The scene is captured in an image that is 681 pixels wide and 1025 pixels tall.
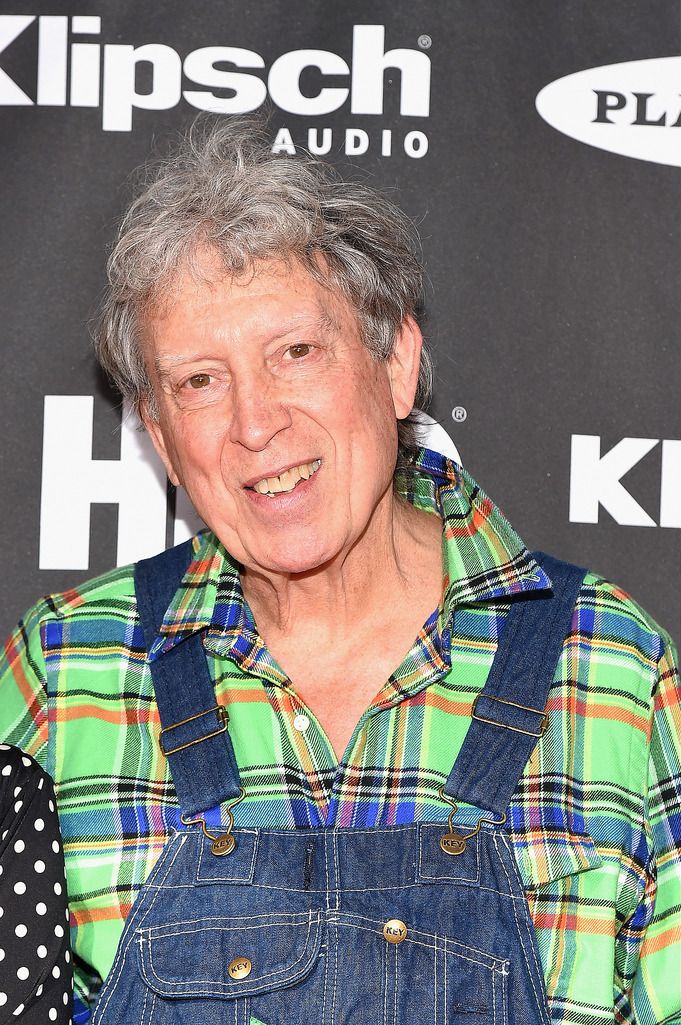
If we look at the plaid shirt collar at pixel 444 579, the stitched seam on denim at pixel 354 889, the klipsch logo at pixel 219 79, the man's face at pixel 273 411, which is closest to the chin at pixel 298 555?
the man's face at pixel 273 411

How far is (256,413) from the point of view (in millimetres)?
1442

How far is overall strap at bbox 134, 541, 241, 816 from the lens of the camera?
148 cm

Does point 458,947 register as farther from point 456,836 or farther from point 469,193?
point 469,193

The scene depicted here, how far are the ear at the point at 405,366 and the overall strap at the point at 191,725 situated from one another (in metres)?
0.39

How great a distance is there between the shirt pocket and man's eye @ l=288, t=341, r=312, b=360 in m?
0.63

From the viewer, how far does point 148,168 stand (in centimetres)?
190

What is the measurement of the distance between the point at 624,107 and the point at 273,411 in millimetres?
840

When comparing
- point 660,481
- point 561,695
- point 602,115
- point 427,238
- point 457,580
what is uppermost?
point 602,115

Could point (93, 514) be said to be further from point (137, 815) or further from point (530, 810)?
point (530, 810)

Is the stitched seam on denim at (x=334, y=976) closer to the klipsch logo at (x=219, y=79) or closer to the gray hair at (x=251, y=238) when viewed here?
the gray hair at (x=251, y=238)

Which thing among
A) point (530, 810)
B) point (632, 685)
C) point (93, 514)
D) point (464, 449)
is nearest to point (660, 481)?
point (464, 449)

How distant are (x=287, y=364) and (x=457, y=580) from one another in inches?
13.2

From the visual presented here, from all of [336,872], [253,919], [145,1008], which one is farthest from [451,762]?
[145,1008]

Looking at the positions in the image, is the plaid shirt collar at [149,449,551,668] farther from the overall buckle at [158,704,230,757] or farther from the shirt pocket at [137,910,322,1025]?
the shirt pocket at [137,910,322,1025]
